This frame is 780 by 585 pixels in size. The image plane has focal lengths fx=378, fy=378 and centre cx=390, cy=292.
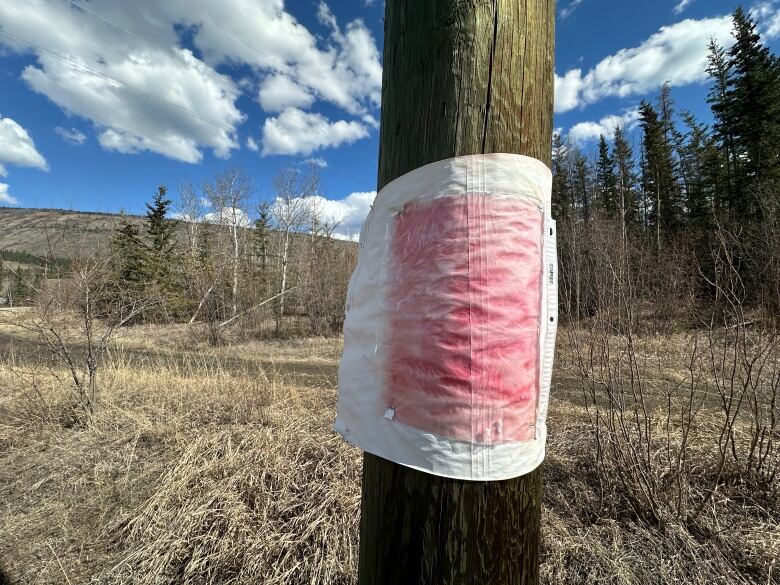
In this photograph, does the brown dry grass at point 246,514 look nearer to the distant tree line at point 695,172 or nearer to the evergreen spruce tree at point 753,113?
the distant tree line at point 695,172

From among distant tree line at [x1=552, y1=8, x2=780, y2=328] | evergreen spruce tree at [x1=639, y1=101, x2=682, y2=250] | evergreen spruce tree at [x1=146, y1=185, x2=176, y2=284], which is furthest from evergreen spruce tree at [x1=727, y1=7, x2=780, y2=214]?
evergreen spruce tree at [x1=146, y1=185, x2=176, y2=284]

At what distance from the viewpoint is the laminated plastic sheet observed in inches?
30.4

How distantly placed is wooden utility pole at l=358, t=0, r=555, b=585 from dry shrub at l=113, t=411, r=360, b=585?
5.55 ft

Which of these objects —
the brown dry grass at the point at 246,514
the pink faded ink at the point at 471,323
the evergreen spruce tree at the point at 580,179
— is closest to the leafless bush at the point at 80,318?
the brown dry grass at the point at 246,514

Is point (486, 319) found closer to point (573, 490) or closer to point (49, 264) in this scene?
point (573, 490)

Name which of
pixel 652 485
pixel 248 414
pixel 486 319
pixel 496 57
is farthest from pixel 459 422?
pixel 248 414

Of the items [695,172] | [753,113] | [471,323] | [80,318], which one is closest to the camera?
[471,323]

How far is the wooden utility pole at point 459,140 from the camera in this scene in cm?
76

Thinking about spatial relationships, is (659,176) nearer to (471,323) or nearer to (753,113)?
(753,113)

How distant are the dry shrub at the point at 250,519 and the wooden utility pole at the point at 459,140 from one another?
66.6 inches

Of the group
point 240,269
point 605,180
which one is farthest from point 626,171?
point 240,269

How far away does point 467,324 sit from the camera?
78 cm

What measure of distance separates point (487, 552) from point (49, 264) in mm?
7058

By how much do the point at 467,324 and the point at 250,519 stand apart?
2.54m
